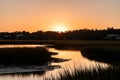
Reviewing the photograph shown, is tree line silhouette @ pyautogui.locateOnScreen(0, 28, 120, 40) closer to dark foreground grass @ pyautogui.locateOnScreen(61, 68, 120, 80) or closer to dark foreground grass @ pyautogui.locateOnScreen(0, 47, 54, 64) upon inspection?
dark foreground grass @ pyautogui.locateOnScreen(0, 47, 54, 64)

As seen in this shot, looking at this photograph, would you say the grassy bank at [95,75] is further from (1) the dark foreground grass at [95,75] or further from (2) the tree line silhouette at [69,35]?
(2) the tree line silhouette at [69,35]

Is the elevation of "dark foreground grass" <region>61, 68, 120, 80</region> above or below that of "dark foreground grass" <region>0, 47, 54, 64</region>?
above

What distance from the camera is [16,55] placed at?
35156mm

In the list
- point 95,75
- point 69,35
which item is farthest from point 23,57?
point 69,35

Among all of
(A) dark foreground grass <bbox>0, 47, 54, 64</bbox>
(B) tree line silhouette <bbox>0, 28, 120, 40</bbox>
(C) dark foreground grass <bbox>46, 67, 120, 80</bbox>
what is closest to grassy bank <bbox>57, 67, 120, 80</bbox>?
(C) dark foreground grass <bbox>46, 67, 120, 80</bbox>

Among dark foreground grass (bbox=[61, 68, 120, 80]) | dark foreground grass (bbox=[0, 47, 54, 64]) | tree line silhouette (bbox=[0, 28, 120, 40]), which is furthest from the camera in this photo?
tree line silhouette (bbox=[0, 28, 120, 40])

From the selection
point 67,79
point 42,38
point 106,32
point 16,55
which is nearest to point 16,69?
point 16,55

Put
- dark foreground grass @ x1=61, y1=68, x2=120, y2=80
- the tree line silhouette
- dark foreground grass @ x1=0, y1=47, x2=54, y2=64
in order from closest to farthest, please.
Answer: dark foreground grass @ x1=61, y1=68, x2=120, y2=80 < dark foreground grass @ x1=0, y1=47, x2=54, y2=64 < the tree line silhouette

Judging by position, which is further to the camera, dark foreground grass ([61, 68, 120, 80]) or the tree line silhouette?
the tree line silhouette

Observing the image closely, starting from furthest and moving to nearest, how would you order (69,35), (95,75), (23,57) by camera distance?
(69,35) < (23,57) < (95,75)

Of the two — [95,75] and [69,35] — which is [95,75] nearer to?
[95,75]

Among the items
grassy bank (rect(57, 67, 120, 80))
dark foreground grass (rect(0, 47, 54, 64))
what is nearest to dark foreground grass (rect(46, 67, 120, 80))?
grassy bank (rect(57, 67, 120, 80))

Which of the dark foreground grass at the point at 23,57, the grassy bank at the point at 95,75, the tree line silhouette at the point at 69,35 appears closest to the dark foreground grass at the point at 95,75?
the grassy bank at the point at 95,75

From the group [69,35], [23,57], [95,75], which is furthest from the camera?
[69,35]
